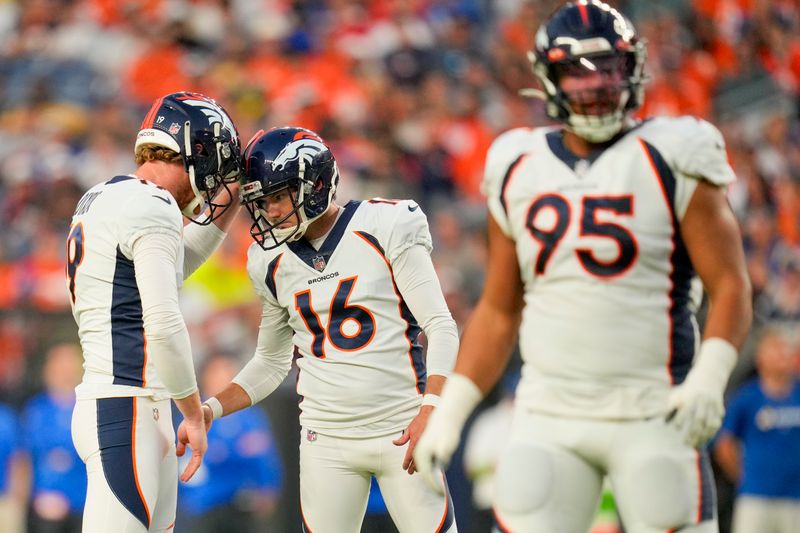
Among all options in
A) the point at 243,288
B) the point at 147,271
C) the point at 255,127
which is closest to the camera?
the point at 147,271

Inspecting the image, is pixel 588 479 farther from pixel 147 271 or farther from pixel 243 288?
pixel 243 288

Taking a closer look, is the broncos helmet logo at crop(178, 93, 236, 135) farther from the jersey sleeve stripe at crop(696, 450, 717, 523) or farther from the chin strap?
the jersey sleeve stripe at crop(696, 450, 717, 523)

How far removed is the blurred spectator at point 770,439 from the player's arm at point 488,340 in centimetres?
520

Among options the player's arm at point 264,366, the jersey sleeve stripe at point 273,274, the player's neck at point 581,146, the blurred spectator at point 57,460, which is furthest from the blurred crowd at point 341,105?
the player's neck at point 581,146

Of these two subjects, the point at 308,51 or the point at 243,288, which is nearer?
the point at 243,288

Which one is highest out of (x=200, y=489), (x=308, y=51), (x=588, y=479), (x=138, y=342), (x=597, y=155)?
(x=308, y=51)

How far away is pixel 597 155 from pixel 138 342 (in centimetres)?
175

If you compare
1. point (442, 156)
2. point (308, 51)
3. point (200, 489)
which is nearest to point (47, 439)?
point (200, 489)

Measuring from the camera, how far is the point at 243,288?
9.61 metres

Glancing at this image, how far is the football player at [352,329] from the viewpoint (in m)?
4.34

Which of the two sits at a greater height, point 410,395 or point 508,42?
point 508,42

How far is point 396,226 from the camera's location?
4410mm

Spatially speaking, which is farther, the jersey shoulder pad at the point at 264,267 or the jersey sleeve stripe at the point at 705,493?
the jersey shoulder pad at the point at 264,267

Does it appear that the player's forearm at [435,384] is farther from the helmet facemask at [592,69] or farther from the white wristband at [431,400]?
the helmet facemask at [592,69]
